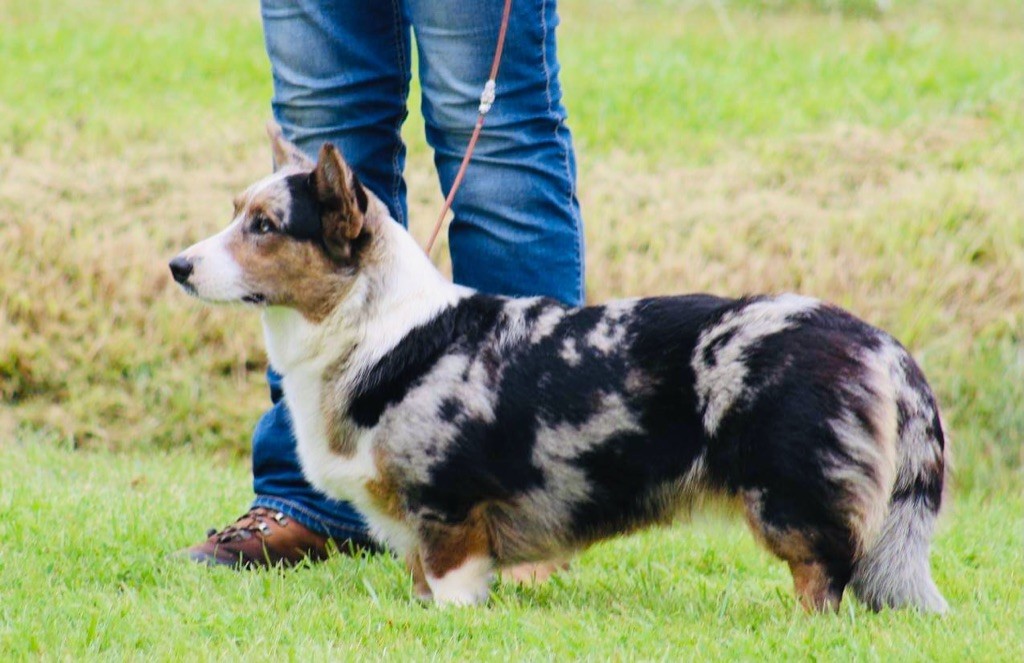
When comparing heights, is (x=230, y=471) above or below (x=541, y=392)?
below

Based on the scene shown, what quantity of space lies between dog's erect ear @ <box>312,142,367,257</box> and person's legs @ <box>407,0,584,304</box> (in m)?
0.40

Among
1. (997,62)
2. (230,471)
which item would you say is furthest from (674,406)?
(997,62)

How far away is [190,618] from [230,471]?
95.4 inches

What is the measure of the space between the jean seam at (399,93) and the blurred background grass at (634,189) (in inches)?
94.6

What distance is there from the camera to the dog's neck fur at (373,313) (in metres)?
3.38

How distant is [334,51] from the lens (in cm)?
367

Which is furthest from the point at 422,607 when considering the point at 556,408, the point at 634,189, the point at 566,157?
the point at 634,189

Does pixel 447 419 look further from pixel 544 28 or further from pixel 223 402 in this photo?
pixel 223 402

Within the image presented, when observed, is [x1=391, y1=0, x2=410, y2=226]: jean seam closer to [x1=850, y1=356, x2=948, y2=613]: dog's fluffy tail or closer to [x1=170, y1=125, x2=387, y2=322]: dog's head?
[x1=170, y1=125, x2=387, y2=322]: dog's head

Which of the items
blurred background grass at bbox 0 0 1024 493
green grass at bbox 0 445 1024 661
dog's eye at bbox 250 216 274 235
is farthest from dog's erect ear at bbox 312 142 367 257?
blurred background grass at bbox 0 0 1024 493

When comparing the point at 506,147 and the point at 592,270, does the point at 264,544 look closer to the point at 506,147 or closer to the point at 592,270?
the point at 506,147

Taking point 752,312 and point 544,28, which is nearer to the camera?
point 752,312

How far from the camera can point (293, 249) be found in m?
3.34

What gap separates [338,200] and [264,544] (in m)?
1.03
